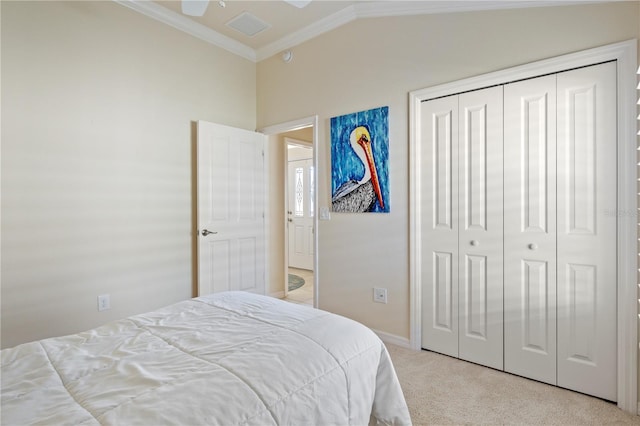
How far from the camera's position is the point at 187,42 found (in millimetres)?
3359

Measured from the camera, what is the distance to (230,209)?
11.8 feet

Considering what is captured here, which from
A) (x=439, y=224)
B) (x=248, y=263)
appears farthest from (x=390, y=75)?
(x=248, y=263)

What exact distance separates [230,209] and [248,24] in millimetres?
1844

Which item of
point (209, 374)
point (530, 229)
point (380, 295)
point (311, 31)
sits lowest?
point (380, 295)

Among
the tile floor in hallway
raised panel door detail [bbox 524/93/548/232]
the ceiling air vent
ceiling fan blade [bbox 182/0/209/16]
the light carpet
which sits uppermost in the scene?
the ceiling air vent

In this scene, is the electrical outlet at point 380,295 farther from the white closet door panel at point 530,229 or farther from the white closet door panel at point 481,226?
the white closet door panel at point 530,229

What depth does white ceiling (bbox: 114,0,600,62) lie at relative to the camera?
2.74 meters

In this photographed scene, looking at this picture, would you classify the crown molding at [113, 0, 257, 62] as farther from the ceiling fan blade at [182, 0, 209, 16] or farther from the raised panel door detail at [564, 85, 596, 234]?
the raised panel door detail at [564, 85, 596, 234]

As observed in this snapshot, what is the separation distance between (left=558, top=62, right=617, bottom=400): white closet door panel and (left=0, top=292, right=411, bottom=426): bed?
1366 mm

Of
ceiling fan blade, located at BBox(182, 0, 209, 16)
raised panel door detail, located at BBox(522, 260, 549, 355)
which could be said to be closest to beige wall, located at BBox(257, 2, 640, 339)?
raised panel door detail, located at BBox(522, 260, 549, 355)

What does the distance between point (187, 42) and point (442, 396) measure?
3.71 m

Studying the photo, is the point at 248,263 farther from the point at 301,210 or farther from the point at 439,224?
the point at 301,210

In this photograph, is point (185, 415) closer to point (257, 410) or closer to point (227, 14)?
point (257, 410)

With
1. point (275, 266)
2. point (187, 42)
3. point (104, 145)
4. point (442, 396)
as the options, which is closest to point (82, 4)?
point (187, 42)
